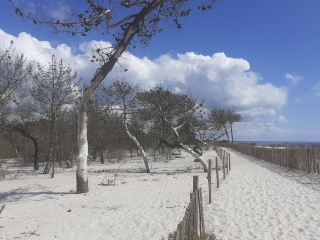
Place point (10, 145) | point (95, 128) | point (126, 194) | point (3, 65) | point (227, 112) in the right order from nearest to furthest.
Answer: point (126, 194) < point (3, 65) < point (10, 145) < point (95, 128) < point (227, 112)

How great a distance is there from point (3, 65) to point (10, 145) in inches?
432

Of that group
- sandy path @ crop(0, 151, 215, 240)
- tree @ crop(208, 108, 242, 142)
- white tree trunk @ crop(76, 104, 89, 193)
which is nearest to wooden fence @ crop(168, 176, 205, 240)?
sandy path @ crop(0, 151, 215, 240)

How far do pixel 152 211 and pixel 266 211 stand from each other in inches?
106

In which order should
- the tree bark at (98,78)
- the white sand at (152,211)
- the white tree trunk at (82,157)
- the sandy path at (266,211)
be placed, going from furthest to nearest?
the white tree trunk at (82,157) < the tree bark at (98,78) < the white sand at (152,211) < the sandy path at (266,211)

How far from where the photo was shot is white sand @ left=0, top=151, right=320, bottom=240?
5652mm

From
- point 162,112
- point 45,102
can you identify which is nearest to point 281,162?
point 162,112

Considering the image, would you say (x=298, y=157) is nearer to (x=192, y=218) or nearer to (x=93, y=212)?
(x=93, y=212)

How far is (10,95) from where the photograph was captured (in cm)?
1306

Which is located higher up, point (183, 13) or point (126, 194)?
point (183, 13)

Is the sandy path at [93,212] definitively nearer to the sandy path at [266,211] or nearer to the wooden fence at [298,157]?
the sandy path at [266,211]

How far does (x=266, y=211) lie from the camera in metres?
6.89

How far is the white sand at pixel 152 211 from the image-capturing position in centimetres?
565

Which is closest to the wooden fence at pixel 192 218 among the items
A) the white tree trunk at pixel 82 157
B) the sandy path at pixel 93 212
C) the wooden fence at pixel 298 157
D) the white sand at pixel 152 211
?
the white sand at pixel 152 211

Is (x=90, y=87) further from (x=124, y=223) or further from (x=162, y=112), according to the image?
(x=162, y=112)
